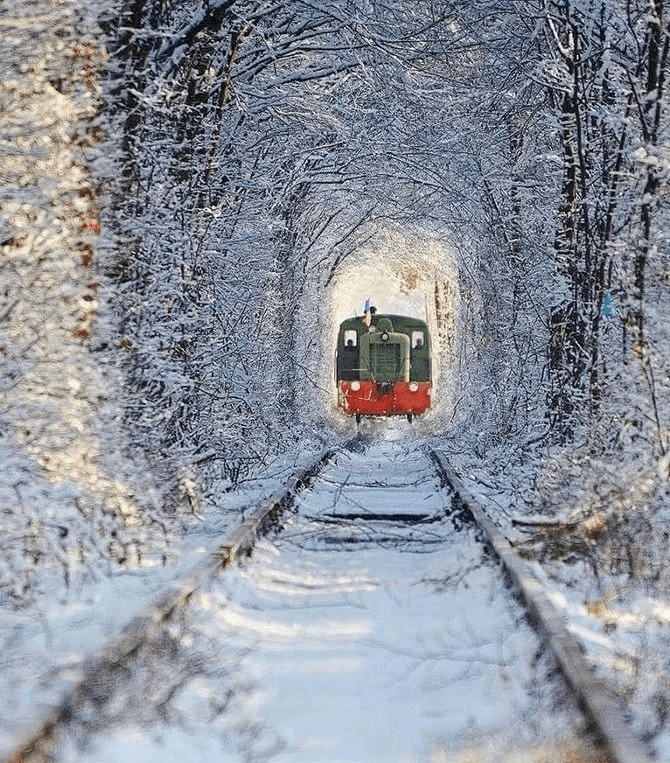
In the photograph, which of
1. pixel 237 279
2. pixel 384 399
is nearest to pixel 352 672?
pixel 237 279

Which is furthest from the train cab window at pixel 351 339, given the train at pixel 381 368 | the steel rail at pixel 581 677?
the steel rail at pixel 581 677

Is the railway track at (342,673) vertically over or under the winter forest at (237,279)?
under

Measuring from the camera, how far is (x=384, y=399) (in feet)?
88.7

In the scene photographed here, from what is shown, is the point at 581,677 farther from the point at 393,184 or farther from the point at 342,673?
the point at 393,184

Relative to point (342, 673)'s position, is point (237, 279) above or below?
above

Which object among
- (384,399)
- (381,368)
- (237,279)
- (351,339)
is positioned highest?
(237,279)

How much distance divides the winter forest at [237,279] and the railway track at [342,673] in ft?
1.13

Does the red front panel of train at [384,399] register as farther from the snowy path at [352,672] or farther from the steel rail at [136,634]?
the snowy path at [352,672]

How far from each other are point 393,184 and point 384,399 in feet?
17.1

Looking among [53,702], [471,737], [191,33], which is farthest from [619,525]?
[191,33]

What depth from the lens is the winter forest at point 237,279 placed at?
7.70 m

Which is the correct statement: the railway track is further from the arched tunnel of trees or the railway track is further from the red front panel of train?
the red front panel of train

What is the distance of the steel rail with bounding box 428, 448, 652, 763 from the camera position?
3.60 meters

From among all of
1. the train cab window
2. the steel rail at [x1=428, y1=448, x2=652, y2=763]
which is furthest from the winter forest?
the train cab window
